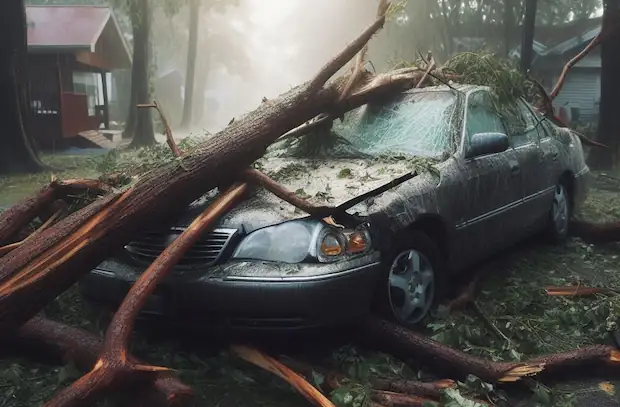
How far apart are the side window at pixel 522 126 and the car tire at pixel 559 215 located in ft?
1.98

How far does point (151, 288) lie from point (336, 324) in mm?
996

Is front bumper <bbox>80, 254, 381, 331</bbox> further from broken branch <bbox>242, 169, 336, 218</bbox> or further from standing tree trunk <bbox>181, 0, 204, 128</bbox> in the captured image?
standing tree trunk <bbox>181, 0, 204, 128</bbox>

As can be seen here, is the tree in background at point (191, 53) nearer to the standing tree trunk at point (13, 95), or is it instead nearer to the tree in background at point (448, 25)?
the tree in background at point (448, 25)

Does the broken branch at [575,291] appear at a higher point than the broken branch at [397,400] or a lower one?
lower

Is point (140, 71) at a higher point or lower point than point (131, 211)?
higher

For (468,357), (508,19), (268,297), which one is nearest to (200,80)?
(508,19)

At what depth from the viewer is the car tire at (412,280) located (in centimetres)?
377

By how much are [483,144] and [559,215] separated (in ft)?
6.90

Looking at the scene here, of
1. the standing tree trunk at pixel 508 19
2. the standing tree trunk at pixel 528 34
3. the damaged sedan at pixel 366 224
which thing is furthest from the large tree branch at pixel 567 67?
the standing tree trunk at pixel 508 19

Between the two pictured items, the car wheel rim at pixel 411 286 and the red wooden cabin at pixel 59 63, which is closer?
the car wheel rim at pixel 411 286

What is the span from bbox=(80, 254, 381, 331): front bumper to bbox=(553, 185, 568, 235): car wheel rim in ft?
10.9

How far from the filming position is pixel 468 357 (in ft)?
11.3

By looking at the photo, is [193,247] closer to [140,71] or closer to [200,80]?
[140,71]

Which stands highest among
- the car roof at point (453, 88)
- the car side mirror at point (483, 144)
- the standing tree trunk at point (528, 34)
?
the standing tree trunk at point (528, 34)
